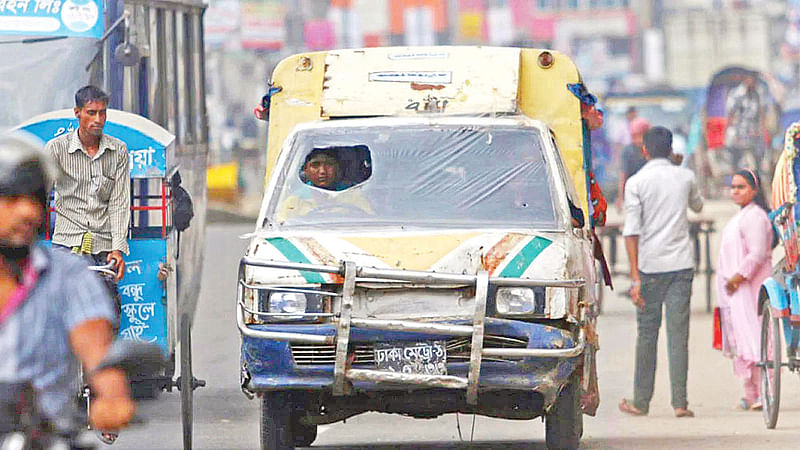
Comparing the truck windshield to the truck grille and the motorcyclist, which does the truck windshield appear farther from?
the motorcyclist

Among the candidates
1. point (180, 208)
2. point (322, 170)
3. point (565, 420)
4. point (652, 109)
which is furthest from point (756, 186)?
point (652, 109)

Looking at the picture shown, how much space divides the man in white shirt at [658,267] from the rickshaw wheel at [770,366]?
1.76ft

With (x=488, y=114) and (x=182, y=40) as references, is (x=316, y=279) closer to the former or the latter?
(x=488, y=114)

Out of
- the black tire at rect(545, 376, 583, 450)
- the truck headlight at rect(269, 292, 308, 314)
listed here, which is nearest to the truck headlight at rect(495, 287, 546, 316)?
the black tire at rect(545, 376, 583, 450)

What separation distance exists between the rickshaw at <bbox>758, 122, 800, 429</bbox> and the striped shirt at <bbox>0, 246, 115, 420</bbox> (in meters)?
6.39

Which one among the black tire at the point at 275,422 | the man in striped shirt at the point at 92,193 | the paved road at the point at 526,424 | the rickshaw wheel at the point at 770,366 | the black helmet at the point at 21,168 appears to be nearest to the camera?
the black helmet at the point at 21,168

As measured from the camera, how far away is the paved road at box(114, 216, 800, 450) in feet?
31.8

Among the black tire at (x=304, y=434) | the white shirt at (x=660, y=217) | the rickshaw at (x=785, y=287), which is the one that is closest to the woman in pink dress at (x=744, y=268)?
the white shirt at (x=660, y=217)

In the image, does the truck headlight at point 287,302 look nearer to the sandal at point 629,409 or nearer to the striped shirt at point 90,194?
the striped shirt at point 90,194

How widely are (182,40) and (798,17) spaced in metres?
39.3

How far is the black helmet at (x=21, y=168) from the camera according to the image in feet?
13.3

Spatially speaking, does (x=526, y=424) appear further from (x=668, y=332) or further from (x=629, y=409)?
(x=668, y=332)

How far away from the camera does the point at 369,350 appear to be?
25.3ft

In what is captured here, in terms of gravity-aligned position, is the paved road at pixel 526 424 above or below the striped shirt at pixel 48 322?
below
